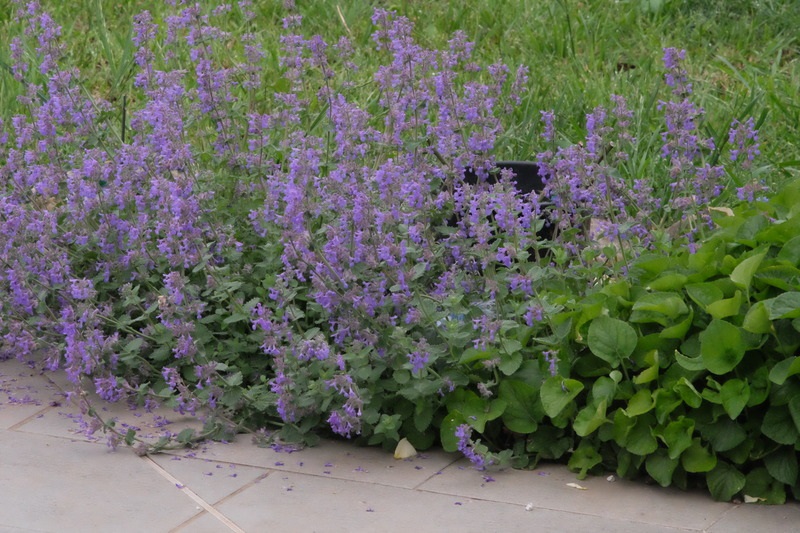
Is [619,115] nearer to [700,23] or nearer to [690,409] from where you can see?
[690,409]

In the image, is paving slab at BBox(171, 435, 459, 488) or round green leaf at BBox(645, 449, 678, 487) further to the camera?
paving slab at BBox(171, 435, 459, 488)

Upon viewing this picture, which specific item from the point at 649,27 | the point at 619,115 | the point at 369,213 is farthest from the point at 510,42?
the point at 369,213

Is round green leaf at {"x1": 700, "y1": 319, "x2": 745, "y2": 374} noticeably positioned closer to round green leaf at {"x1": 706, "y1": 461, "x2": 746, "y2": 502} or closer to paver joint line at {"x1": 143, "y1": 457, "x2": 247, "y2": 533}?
round green leaf at {"x1": 706, "y1": 461, "x2": 746, "y2": 502}

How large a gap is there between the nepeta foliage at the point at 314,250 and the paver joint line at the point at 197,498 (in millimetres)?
175

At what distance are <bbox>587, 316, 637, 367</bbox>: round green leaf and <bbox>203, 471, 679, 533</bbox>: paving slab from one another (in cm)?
43

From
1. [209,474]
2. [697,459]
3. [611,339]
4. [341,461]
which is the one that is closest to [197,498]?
[209,474]

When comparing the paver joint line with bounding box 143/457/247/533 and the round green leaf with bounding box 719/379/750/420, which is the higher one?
the round green leaf with bounding box 719/379/750/420

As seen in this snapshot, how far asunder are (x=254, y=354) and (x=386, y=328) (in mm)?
617

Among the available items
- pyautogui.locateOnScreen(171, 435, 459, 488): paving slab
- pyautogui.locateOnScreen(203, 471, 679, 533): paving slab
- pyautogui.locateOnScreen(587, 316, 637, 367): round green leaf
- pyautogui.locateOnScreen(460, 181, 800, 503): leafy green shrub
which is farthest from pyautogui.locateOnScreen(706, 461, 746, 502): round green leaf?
pyautogui.locateOnScreen(171, 435, 459, 488): paving slab

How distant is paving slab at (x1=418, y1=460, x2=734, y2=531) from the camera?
279cm

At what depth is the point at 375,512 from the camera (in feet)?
9.36

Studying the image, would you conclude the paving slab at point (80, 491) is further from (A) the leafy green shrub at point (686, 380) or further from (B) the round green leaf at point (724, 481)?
(B) the round green leaf at point (724, 481)

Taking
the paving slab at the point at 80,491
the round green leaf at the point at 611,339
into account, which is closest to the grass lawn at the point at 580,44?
the round green leaf at the point at 611,339

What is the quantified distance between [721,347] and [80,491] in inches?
64.9
